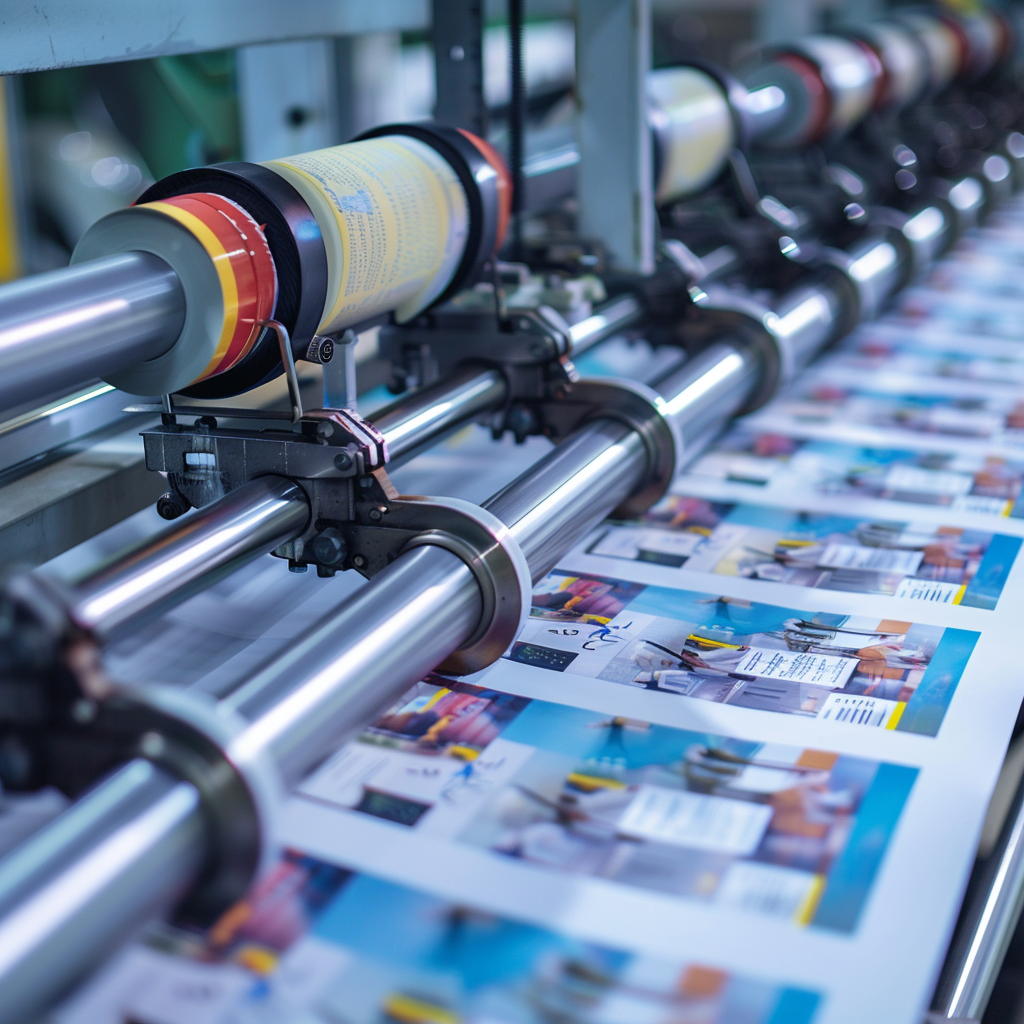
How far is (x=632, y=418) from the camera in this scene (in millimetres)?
1271

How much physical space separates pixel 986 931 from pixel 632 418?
1.97 ft

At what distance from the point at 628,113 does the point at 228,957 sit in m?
1.13

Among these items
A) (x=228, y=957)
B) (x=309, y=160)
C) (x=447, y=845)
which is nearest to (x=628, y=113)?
(x=309, y=160)

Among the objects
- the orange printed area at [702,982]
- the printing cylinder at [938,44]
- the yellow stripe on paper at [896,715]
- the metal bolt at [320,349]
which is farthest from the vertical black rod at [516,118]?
the printing cylinder at [938,44]

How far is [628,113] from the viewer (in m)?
1.50

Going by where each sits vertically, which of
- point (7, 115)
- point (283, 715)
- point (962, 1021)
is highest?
point (7, 115)

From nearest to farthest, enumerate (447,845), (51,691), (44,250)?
(51,691), (447,845), (44,250)

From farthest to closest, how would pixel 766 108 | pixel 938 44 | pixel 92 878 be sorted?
1. pixel 938 44
2. pixel 766 108
3. pixel 92 878

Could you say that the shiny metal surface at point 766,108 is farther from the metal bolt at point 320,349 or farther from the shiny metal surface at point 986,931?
the shiny metal surface at point 986,931

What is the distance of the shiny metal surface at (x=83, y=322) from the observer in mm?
728

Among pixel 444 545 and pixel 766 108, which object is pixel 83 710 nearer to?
pixel 444 545

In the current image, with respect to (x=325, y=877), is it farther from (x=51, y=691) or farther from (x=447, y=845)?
(x=51, y=691)

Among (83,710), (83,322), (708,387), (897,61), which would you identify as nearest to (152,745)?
(83,710)

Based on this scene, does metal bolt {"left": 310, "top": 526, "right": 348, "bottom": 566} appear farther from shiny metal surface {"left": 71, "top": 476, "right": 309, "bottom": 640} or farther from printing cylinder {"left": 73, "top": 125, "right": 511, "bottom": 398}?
printing cylinder {"left": 73, "top": 125, "right": 511, "bottom": 398}
